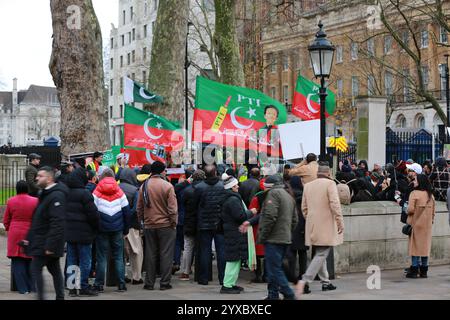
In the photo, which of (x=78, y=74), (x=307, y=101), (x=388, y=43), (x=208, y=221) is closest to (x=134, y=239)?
(x=208, y=221)

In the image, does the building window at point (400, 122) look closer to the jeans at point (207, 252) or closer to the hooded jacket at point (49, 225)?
the jeans at point (207, 252)

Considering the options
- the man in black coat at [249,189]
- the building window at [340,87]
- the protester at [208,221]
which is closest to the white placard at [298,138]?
the man in black coat at [249,189]

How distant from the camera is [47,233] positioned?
9.55 m

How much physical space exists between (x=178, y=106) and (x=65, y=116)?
3669mm

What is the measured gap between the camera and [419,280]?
12992 millimetres

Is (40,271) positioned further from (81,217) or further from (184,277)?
(184,277)

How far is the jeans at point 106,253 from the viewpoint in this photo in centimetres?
1177

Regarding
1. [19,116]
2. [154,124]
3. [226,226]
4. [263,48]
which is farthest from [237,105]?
[19,116]

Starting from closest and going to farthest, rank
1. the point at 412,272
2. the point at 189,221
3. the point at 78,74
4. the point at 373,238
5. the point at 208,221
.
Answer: the point at 208,221 → the point at 189,221 → the point at 412,272 → the point at 373,238 → the point at 78,74

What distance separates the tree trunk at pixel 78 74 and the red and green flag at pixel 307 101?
444cm

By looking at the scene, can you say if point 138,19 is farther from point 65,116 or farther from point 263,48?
point 65,116

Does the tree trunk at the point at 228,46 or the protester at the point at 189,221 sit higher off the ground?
the tree trunk at the point at 228,46

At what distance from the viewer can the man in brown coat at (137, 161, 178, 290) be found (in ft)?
39.4

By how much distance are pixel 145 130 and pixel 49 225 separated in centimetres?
562
